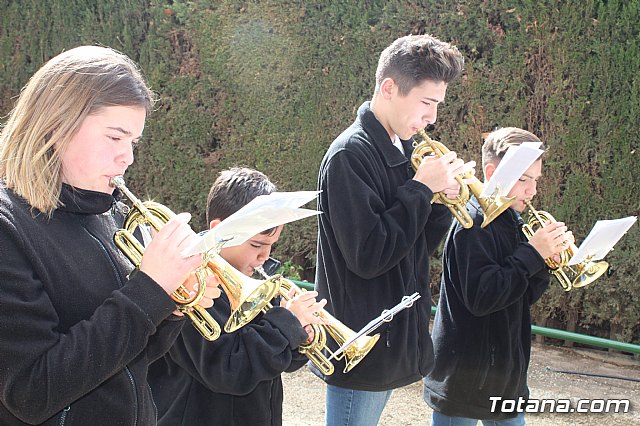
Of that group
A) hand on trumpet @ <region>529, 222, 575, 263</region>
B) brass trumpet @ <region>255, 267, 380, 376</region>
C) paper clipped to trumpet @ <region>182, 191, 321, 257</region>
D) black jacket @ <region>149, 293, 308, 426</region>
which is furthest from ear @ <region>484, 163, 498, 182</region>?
paper clipped to trumpet @ <region>182, 191, 321, 257</region>

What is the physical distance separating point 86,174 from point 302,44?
485 centimetres

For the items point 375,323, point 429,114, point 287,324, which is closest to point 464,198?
point 429,114

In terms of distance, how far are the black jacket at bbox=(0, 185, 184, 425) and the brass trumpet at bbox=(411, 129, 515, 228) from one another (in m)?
1.58

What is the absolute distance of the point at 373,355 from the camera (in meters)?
3.01

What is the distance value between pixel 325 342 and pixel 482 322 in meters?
0.84

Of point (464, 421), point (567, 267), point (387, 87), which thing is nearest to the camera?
point (387, 87)

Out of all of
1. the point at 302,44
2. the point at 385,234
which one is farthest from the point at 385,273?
the point at 302,44

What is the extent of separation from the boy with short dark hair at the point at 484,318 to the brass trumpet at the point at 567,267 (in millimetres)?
90

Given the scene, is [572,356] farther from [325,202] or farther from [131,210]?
[131,210]

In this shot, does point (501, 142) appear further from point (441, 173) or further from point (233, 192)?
point (233, 192)

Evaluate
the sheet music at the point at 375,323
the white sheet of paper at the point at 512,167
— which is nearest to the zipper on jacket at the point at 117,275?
the sheet music at the point at 375,323

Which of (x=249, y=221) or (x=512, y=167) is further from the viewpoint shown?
(x=512, y=167)

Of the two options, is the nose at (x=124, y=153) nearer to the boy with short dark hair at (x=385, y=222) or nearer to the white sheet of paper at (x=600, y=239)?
the boy with short dark hair at (x=385, y=222)

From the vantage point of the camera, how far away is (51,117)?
6.25 feet
